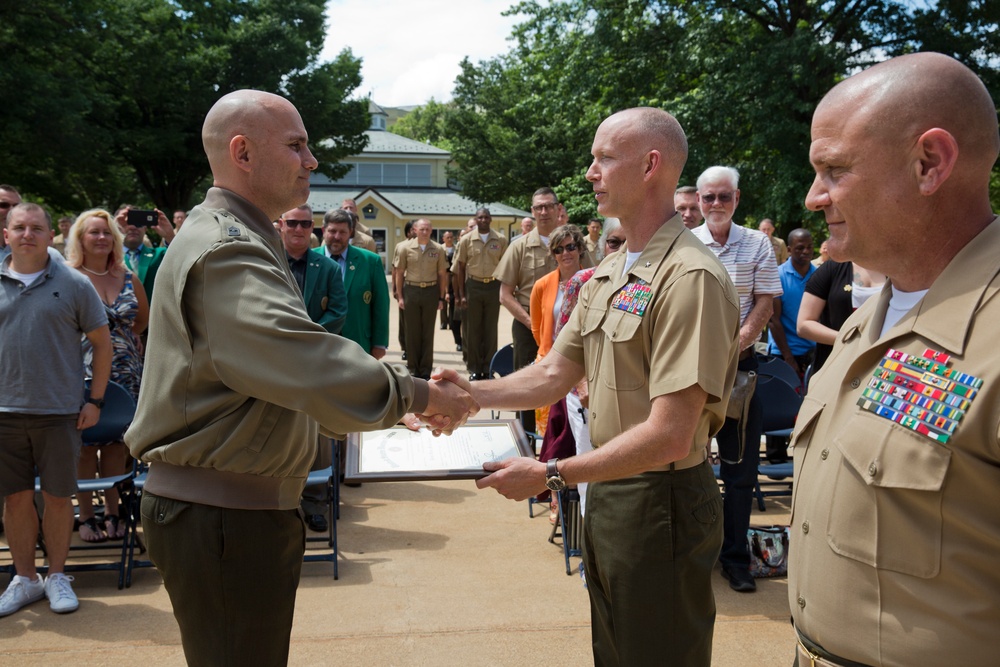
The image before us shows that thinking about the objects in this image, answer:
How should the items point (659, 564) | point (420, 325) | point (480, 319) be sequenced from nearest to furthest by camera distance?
point (659, 564), point (420, 325), point (480, 319)

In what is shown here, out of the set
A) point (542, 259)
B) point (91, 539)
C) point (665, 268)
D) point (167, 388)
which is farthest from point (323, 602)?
point (542, 259)

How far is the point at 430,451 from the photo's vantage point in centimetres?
339

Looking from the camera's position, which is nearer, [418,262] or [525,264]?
[525,264]

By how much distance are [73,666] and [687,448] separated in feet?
11.1

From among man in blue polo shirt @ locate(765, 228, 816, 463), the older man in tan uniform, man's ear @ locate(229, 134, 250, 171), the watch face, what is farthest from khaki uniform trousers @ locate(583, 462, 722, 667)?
man in blue polo shirt @ locate(765, 228, 816, 463)

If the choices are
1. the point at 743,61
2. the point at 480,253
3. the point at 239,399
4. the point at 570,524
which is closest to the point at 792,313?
the point at 570,524

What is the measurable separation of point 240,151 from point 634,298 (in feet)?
4.37

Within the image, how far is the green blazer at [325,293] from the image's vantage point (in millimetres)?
6477

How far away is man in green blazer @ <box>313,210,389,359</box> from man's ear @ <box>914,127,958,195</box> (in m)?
6.27

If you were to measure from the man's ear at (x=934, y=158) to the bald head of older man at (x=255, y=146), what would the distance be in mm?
1732

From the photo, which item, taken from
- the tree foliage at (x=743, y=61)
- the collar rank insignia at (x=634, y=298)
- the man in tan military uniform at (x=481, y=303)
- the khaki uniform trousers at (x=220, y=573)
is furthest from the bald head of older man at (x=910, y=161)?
the tree foliage at (x=743, y=61)

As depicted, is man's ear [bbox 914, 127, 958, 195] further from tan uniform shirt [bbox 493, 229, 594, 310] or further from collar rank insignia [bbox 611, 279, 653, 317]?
tan uniform shirt [bbox 493, 229, 594, 310]

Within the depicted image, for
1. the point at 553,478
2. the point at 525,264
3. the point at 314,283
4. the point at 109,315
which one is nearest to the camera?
the point at 553,478

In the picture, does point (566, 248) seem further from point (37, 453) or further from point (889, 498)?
point (889, 498)
